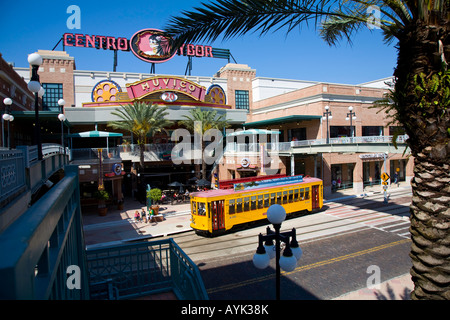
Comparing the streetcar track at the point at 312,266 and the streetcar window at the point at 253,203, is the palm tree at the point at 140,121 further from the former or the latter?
the streetcar track at the point at 312,266

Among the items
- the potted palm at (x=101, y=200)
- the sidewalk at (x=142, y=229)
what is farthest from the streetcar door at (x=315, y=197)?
the potted palm at (x=101, y=200)

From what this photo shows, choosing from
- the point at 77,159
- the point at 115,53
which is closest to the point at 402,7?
the point at 77,159

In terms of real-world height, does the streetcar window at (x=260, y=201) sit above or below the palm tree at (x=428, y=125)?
below

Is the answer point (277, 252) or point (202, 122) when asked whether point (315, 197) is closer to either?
point (202, 122)

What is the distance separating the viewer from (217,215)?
Result: 63.5ft

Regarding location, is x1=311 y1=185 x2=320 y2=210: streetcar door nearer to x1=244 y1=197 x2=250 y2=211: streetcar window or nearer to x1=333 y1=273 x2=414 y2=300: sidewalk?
x1=244 y1=197 x2=250 y2=211: streetcar window

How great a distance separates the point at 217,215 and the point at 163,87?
21.8 metres

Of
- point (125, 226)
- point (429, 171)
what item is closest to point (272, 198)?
point (125, 226)

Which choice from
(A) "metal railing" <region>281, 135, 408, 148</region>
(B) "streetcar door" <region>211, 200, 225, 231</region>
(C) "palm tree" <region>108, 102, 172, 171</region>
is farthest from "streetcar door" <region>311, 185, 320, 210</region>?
(C) "palm tree" <region>108, 102, 172, 171</region>

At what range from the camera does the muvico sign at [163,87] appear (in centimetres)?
3441

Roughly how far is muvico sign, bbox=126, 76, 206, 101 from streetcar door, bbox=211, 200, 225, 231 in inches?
792

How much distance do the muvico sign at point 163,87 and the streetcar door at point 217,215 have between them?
66.0 ft
